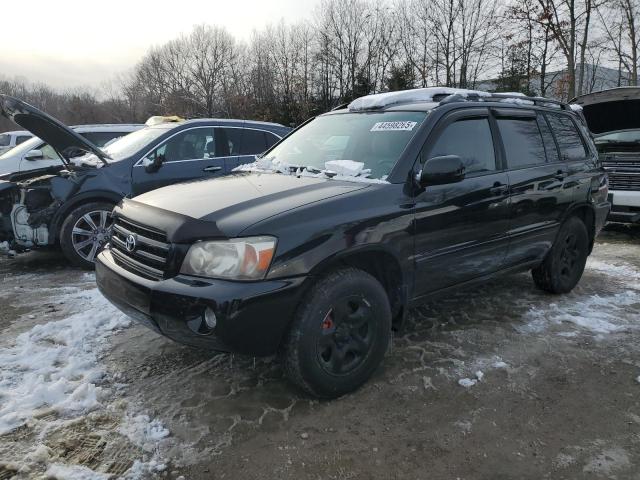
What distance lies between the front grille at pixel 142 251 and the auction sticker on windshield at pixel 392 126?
1.80 metres

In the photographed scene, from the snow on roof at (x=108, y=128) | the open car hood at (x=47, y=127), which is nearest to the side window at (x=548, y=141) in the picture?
the open car hood at (x=47, y=127)

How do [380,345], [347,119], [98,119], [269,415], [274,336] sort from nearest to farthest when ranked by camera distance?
1. [274,336]
2. [269,415]
3. [380,345]
4. [347,119]
5. [98,119]

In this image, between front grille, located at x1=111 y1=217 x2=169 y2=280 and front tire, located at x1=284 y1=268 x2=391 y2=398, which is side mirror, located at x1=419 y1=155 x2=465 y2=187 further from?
front grille, located at x1=111 y1=217 x2=169 y2=280

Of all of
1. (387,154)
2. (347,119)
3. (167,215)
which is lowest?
(167,215)

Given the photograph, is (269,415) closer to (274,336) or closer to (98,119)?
(274,336)

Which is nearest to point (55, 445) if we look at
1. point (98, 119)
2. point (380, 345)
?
point (380, 345)

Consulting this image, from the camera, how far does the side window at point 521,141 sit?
4.05m

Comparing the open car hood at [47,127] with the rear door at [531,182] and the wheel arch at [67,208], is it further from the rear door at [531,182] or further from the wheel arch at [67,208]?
the rear door at [531,182]

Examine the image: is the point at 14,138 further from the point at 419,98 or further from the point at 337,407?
the point at 337,407

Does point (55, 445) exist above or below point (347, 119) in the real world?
below

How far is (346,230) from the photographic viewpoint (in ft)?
→ 9.36

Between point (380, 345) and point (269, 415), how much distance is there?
81cm

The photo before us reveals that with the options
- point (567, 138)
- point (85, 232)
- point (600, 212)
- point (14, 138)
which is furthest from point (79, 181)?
point (14, 138)

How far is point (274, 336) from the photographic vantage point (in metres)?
2.65
